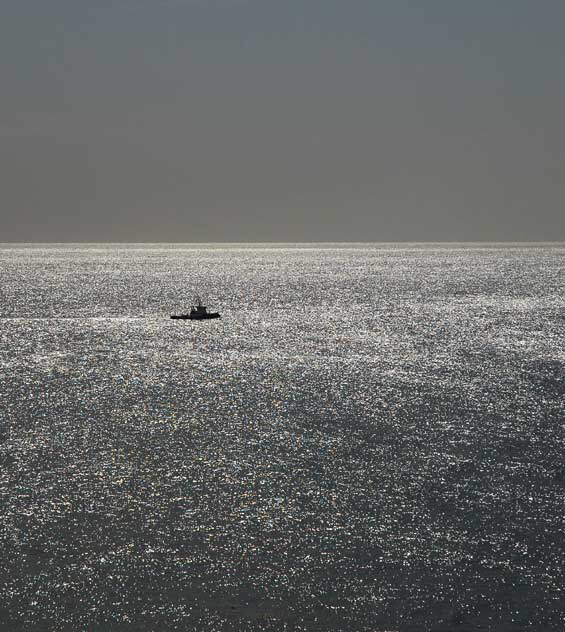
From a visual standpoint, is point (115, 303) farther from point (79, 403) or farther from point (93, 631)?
point (93, 631)

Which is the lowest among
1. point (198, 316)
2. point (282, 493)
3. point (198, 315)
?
point (198, 316)

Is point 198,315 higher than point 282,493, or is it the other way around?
point 282,493

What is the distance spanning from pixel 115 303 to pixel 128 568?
15320cm

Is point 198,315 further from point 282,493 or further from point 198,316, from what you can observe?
point 282,493

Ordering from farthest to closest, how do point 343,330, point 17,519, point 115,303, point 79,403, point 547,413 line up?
point 115,303 → point 343,330 → point 79,403 → point 547,413 → point 17,519

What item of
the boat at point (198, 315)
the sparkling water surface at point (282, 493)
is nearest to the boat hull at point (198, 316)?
the boat at point (198, 315)

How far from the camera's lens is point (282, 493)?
38.3m

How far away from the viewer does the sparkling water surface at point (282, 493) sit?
2603 cm

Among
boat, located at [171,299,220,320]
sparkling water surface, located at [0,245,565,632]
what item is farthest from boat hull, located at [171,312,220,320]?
sparkling water surface, located at [0,245,565,632]

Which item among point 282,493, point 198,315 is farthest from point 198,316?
point 282,493

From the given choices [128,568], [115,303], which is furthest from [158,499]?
[115,303]

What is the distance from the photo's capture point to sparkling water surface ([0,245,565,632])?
26031 millimetres

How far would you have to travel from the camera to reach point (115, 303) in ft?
586

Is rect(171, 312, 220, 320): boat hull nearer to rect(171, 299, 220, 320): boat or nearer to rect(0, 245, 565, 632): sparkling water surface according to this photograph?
rect(171, 299, 220, 320): boat
